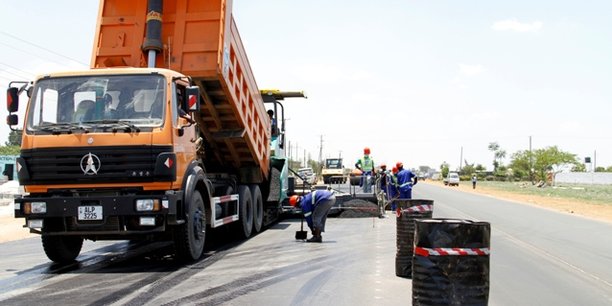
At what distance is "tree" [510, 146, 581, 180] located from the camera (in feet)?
331

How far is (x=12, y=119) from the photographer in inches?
316

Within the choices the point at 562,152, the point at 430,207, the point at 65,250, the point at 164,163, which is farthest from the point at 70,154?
the point at 562,152

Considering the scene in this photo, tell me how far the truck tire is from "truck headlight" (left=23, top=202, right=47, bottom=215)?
174 inches

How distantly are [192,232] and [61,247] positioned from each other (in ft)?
6.80

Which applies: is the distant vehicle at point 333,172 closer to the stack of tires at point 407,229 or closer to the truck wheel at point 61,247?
the truck wheel at point 61,247

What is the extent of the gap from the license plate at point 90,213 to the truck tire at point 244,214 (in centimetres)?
413

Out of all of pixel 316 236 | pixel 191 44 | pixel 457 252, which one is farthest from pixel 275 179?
pixel 457 252

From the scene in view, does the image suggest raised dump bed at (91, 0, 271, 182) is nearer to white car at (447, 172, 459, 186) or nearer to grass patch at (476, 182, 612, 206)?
grass patch at (476, 182, 612, 206)

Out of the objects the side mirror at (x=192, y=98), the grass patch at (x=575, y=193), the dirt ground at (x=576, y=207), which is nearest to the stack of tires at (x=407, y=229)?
the side mirror at (x=192, y=98)

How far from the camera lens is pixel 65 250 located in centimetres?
873

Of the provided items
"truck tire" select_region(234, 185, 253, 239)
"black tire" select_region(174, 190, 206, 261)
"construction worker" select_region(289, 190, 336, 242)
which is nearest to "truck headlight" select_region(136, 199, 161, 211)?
"black tire" select_region(174, 190, 206, 261)

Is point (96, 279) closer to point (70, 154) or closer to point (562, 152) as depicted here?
point (70, 154)

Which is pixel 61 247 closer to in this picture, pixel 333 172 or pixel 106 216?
pixel 106 216

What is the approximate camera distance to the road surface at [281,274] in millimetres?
6191
